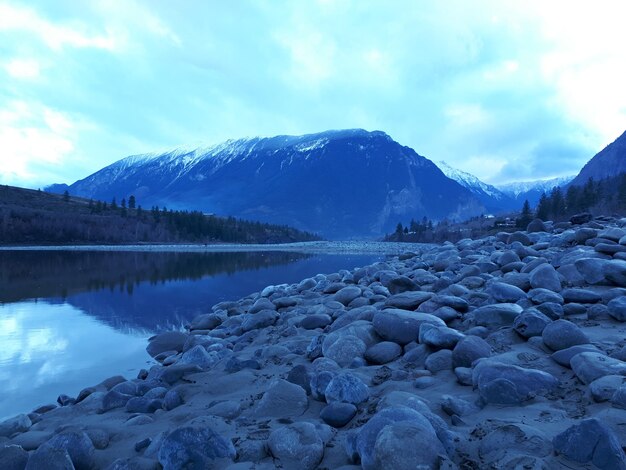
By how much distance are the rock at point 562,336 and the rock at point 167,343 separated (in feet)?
23.5

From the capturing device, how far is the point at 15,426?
5.22 m

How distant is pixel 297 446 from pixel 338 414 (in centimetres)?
57

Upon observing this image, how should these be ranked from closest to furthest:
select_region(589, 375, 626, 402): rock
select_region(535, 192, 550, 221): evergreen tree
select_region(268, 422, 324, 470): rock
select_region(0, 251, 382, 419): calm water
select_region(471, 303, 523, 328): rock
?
1. select_region(268, 422, 324, 470): rock
2. select_region(589, 375, 626, 402): rock
3. select_region(471, 303, 523, 328): rock
4. select_region(0, 251, 382, 419): calm water
5. select_region(535, 192, 550, 221): evergreen tree

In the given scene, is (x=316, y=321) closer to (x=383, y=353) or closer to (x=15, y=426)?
(x=383, y=353)

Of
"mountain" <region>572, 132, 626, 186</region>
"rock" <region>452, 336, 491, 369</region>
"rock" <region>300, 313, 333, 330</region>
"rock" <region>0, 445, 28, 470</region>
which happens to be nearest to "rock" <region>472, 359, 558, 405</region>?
"rock" <region>452, 336, 491, 369</region>

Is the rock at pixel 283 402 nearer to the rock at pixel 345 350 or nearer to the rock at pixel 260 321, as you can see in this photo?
the rock at pixel 345 350

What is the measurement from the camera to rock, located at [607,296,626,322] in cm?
529

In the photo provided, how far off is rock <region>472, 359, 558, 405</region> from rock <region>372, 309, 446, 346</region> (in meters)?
1.60

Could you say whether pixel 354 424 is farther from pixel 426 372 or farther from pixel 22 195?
pixel 22 195

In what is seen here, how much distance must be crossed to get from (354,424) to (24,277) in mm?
24590

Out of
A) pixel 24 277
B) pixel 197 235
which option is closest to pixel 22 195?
pixel 197 235

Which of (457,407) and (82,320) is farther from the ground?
(457,407)

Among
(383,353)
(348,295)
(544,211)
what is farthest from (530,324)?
(544,211)

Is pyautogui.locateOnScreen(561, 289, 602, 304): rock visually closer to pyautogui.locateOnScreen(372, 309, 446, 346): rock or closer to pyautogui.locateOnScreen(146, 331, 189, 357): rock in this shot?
pyautogui.locateOnScreen(372, 309, 446, 346): rock
